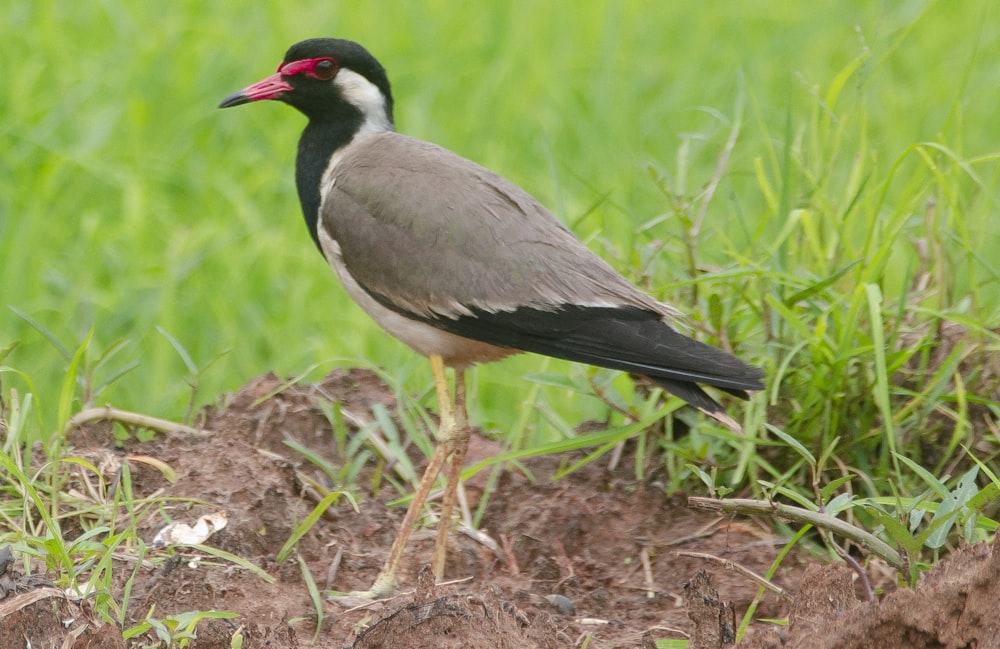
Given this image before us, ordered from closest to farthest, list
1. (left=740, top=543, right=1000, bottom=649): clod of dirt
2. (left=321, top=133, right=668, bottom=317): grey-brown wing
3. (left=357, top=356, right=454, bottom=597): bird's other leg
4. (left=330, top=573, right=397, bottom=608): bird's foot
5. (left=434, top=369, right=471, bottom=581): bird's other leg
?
1. (left=740, top=543, right=1000, bottom=649): clod of dirt
2. (left=330, top=573, right=397, bottom=608): bird's foot
3. (left=357, top=356, right=454, bottom=597): bird's other leg
4. (left=434, top=369, right=471, bottom=581): bird's other leg
5. (left=321, top=133, right=668, bottom=317): grey-brown wing

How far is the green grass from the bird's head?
2.10 feet

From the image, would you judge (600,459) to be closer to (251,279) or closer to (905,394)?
(905,394)

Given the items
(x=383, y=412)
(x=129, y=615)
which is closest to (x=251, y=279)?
(x=383, y=412)

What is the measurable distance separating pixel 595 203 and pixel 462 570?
1.38 metres

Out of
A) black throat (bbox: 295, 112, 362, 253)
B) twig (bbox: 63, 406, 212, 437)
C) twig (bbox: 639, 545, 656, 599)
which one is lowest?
twig (bbox: 639, 545, 656, 599)

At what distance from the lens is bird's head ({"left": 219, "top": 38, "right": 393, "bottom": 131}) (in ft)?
16.0

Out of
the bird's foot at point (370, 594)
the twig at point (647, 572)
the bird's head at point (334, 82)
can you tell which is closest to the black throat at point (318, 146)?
the bird's head at point (334, 82)

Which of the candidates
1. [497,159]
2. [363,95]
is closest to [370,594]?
[363,95]

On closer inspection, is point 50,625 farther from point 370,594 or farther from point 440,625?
point 370,594

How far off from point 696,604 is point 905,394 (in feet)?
4.82

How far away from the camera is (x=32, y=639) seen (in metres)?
2.99

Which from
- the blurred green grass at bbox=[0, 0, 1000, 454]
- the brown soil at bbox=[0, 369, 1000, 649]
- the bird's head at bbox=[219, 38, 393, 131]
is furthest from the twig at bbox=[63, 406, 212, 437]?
the bird's head at bbox=[219, 38, 393, 131]

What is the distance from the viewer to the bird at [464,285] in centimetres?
397

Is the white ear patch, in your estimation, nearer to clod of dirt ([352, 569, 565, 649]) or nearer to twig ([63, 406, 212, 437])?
twig ([63, 406, 212, 437])
